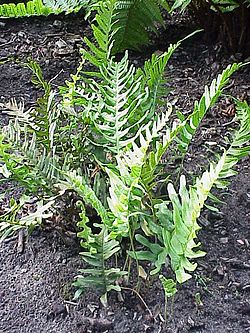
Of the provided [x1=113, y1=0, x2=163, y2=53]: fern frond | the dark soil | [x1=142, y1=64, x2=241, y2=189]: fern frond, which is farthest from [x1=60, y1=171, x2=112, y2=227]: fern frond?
[x1=113, y1=0, x2=163, y2=53]: fern frond

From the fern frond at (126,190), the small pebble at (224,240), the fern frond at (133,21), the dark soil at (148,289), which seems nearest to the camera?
the fern frond at (126,190)

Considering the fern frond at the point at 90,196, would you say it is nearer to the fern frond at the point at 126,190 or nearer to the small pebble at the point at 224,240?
the fern frond at the point at 126,190

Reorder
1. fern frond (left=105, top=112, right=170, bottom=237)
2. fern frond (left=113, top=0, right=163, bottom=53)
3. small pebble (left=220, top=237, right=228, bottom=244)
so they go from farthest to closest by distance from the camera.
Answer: fern frond (left=113, top=0, right=163, bottom=53) < small pebble (left=220, top=237, right=228, bottom=244) < fern frond (left=105, top=112, right=170, bottom=237)

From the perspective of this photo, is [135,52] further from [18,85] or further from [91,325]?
[91,325]

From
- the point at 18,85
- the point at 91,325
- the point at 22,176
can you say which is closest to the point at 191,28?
the point at 18,85

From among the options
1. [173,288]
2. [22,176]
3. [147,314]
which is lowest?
[147,314]

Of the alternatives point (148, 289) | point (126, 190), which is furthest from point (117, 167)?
point (148, 289)

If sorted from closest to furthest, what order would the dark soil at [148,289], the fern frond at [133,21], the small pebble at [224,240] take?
the dark soil at [148,289] < the small pebble at [224,240] < the fern frond at [133,21]

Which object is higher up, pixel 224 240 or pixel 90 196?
pixel 90 196

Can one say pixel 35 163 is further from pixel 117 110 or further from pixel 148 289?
pixel 148 289

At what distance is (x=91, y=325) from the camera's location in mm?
1445

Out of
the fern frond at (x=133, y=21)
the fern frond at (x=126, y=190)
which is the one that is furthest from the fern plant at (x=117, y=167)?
the fern frond at (x=133, y=21)

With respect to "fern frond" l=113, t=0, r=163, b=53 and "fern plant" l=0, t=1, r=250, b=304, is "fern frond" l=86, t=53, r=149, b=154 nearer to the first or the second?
"fern plant" l=0, t=1, r=250, b=304

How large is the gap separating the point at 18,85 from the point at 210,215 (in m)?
1.00
